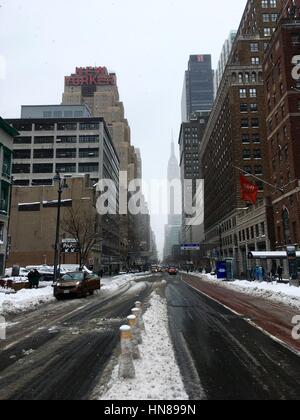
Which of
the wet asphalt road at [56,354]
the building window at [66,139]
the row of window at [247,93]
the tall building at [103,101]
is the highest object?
the tall building at [103,101]

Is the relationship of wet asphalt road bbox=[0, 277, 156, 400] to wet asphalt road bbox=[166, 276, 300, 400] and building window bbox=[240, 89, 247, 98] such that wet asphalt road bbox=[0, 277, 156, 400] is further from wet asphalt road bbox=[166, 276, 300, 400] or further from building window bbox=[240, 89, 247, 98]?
building window bbox=[240, 89, 247, 98]

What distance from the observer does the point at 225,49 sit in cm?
16175

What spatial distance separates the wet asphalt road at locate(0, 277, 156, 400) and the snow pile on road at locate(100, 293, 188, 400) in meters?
0.46

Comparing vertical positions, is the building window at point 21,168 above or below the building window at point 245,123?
below

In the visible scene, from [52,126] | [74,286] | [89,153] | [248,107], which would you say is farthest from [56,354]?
[52,126]

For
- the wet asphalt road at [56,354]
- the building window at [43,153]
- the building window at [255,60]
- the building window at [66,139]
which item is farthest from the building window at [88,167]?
the wet asphalt road at [56,354]

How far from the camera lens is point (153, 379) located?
5691mm

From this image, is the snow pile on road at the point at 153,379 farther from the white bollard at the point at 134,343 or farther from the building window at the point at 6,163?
the building window at the point at 6,163

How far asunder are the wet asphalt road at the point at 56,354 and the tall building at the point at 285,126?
3641 centimetres

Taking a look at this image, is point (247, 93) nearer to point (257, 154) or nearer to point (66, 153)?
point (257, 154)

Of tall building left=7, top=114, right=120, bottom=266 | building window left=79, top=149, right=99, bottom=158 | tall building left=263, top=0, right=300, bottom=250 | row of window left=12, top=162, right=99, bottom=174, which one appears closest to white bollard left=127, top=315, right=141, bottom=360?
tall building left=263, top=0, right=300, bottom=250

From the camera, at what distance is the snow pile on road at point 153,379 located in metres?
5.05

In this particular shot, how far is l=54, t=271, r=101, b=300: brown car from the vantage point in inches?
818
